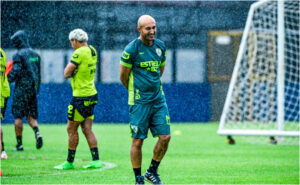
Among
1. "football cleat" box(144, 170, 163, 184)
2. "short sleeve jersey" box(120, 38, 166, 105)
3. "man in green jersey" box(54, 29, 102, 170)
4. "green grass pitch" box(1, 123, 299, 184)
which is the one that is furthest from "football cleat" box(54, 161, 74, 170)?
"short sleeve jersey" box(120, 38, 166, 105)

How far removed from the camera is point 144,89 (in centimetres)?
730

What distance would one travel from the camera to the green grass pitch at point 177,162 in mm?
8195

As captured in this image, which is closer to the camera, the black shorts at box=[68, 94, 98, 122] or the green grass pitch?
the green grass pitch

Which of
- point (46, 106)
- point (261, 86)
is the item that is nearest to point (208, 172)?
point (261, 86)

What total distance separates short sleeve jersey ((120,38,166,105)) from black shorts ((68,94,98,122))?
6.87 feet

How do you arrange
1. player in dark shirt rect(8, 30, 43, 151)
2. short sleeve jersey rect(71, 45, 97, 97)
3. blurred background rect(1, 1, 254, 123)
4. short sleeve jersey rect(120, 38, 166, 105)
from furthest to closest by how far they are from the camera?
blurred background rect(1, 1, 254, 123) < player in dark shirt rect(8, 30, 43, 151) < short sleeve jersey rect(71, 45, 97, 97) < short sleeve jersey rect(120, 38, 166, 105)

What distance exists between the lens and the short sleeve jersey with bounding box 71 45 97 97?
9266mm

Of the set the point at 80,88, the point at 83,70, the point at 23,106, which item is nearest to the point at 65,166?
the point at 80,88

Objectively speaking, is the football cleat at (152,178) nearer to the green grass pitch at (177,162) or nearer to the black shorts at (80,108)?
the green grass pitch at (177,162)

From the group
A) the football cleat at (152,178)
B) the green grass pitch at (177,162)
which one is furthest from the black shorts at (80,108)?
the football cleat at (152,178)

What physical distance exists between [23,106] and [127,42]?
915 cm

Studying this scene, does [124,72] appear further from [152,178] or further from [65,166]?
[65,166]

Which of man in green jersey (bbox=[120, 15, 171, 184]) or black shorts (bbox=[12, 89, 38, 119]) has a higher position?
man in green jersey (bbox=[120, 15, 171, 184])

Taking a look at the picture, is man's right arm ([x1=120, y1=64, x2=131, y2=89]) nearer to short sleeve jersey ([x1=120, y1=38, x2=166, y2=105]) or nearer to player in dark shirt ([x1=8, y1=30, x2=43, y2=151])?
short sleeve jersey ([x1=120, y1=38, x2=166, y2=105])
